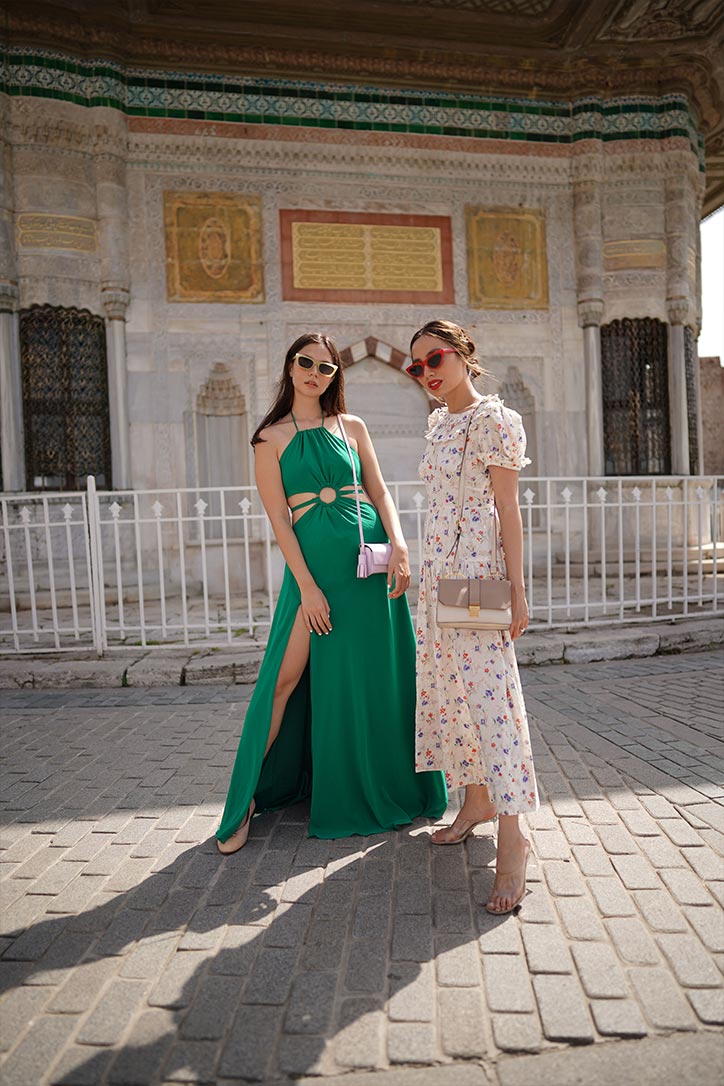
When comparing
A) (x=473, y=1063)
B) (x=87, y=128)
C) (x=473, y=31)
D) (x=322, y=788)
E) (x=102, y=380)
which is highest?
(x=473, y=31)

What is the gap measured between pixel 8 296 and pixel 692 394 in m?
8.77

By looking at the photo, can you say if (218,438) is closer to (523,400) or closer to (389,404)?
(389,404)

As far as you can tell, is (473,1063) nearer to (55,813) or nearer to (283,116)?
(55,813)

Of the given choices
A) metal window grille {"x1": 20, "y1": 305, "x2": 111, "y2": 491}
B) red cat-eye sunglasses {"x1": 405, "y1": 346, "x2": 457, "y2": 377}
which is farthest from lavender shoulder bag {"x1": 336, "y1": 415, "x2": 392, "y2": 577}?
metal window grille {"x1": 20, "y1": 305, "x2": 111, "y2": 491}

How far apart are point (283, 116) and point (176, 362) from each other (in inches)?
129

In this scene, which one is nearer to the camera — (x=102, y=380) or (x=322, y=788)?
(x=322, y=788)

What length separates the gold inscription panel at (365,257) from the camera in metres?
9.39

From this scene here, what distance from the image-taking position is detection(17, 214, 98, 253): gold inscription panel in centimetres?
852

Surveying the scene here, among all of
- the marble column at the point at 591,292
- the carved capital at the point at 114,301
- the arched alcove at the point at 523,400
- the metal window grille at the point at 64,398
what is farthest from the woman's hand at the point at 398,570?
the marble column at the point at 591,292

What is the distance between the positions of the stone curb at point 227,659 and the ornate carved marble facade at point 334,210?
3.76 metres

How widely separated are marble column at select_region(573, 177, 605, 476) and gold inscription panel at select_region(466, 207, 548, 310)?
0.46 metres

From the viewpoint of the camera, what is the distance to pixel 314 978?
1.96m

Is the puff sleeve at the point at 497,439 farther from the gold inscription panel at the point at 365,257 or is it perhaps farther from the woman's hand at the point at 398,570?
the gold inscription panel at the point at 365,257

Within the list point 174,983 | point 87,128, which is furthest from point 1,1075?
point 87,128
